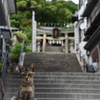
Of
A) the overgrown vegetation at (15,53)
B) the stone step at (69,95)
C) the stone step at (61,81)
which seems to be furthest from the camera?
the overgrown vegetation at (15,53)

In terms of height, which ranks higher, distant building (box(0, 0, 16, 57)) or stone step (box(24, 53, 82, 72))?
distant building (box(0, 0, 16, 57))

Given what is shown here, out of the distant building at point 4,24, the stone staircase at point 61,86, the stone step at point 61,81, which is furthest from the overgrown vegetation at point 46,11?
the stone step at point 61,81

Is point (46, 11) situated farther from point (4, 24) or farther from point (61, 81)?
point (61, 81)

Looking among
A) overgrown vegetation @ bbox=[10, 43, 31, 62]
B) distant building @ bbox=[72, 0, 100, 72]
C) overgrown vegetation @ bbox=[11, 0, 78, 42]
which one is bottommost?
overgrown vegetation @ bbox=[11, 0, 78, 42]

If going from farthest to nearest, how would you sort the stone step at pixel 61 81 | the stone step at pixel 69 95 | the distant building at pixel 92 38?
the distant building at pixel 92 38 < the stone step at pixel 61 81 < the stone step at pixel 69 95

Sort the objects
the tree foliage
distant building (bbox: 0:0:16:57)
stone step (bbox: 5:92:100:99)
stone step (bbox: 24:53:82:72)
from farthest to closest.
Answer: the tree foliage → stone step (bbox: 24:53:82:72) → distant building (bbox: 0:0:16:57) → stone step (bbox: 5:92:100:99)

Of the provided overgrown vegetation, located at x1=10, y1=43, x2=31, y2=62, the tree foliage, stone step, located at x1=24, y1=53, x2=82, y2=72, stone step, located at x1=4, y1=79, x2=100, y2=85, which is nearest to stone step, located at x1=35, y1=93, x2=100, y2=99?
stone step, located at x1=4, y1=79, x2=100, y2=85

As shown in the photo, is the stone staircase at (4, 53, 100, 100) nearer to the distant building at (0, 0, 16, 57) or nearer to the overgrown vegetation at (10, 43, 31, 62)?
the distant building at (0, 0, 16, 57)

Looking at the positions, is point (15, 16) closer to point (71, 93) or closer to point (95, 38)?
point (95, 38)

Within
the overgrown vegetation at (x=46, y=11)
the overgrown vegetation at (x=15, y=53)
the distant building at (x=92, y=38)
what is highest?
the distant building at (x=92, y=38)

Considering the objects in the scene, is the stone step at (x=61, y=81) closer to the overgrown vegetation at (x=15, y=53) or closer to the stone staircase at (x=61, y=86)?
the stone staircase at (x=61, y=86)

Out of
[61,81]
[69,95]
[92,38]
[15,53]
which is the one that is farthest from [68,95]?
[15,53]

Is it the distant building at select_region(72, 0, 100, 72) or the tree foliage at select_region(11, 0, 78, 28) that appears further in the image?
the tree foliage at select_region(11, 0, 78, 28)

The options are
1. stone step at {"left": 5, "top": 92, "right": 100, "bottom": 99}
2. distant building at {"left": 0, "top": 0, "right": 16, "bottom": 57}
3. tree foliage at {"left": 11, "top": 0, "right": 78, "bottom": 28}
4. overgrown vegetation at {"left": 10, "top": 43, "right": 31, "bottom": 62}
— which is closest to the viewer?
stone step at {"left": 5, "top": 92, "right": 100, "bottom": 99}
